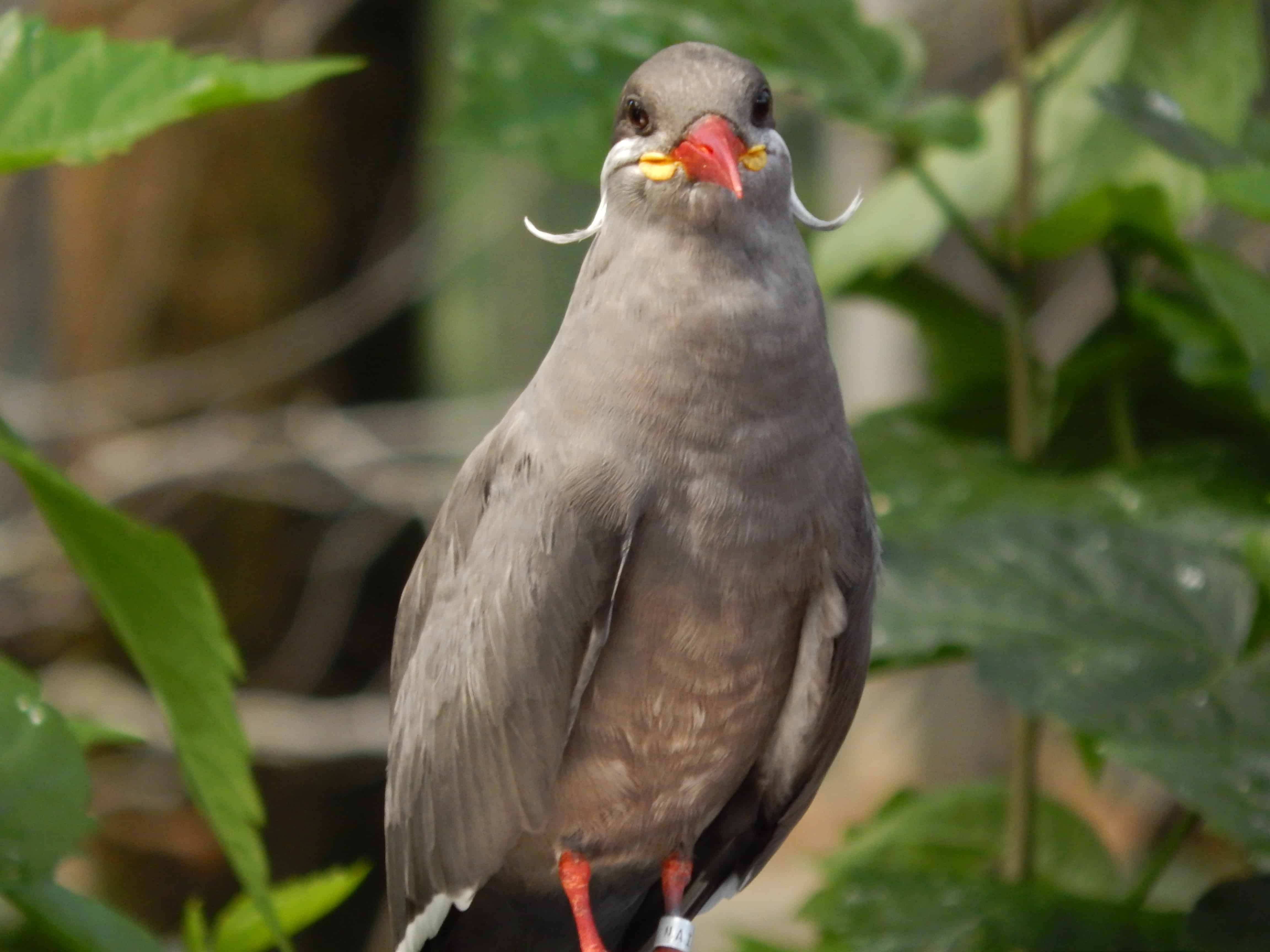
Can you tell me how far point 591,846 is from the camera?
1.09m

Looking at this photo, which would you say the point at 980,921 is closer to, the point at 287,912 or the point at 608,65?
the point at 287,912

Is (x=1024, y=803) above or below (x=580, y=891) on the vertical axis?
below

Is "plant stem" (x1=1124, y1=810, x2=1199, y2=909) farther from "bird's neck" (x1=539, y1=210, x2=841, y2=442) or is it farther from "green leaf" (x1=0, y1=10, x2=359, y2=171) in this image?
"green leaf" (x1=0, y1=10, x2=359, y2=171)

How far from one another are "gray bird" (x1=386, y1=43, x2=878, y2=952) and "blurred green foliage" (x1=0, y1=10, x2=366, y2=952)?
7.2 inches

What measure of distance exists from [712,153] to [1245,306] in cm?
69

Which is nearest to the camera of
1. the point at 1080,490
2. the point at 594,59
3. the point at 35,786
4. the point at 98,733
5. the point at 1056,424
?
the point at 35,786

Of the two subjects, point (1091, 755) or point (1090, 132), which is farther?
point (1090, 132)

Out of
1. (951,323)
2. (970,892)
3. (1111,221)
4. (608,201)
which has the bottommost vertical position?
(970,892)

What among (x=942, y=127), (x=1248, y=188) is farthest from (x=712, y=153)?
(x=942, y=127)

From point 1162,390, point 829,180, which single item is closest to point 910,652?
point 1162,390

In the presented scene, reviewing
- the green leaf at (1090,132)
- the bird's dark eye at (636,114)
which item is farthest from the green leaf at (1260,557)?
the bird's dark eye at (636,114)

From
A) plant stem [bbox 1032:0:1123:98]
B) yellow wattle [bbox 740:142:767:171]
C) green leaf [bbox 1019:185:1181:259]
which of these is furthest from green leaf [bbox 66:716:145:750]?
plant stem [bbox 1032:0:1123:98]

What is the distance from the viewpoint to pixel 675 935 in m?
1.07

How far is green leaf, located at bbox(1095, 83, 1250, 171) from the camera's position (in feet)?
4.41
